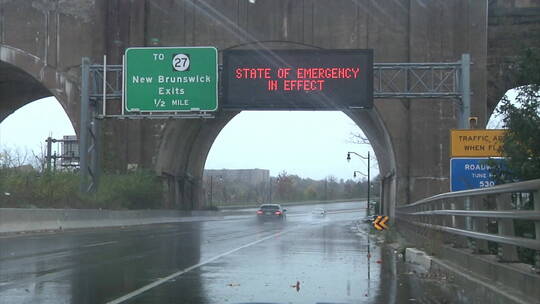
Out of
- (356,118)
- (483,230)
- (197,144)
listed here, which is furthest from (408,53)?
(483,230)

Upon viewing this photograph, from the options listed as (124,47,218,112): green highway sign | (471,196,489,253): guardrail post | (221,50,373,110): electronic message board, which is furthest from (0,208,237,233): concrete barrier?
(471,196,489,253): guardrail post

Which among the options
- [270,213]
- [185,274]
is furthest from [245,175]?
[185,274]

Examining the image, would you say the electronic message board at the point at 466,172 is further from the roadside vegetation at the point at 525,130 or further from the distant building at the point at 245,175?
the distant building at the point at 245,175

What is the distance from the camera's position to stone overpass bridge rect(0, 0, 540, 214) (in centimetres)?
3522

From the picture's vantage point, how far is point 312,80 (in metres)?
28.1

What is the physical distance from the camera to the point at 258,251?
1769cm

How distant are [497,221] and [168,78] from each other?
75.4ft

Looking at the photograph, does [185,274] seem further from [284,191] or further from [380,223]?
[284,191]

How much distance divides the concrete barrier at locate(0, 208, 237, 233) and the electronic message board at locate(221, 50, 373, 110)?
915 cm

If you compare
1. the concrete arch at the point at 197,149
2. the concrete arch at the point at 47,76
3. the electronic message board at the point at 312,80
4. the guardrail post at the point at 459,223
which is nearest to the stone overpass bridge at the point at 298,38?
the concrete arch at the point at 47,76

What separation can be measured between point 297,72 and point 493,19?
15.2 meters

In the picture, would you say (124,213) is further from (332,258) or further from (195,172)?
(332,258)

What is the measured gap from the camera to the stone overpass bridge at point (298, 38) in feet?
116

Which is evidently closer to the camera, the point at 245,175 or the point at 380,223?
the point at 380,223
